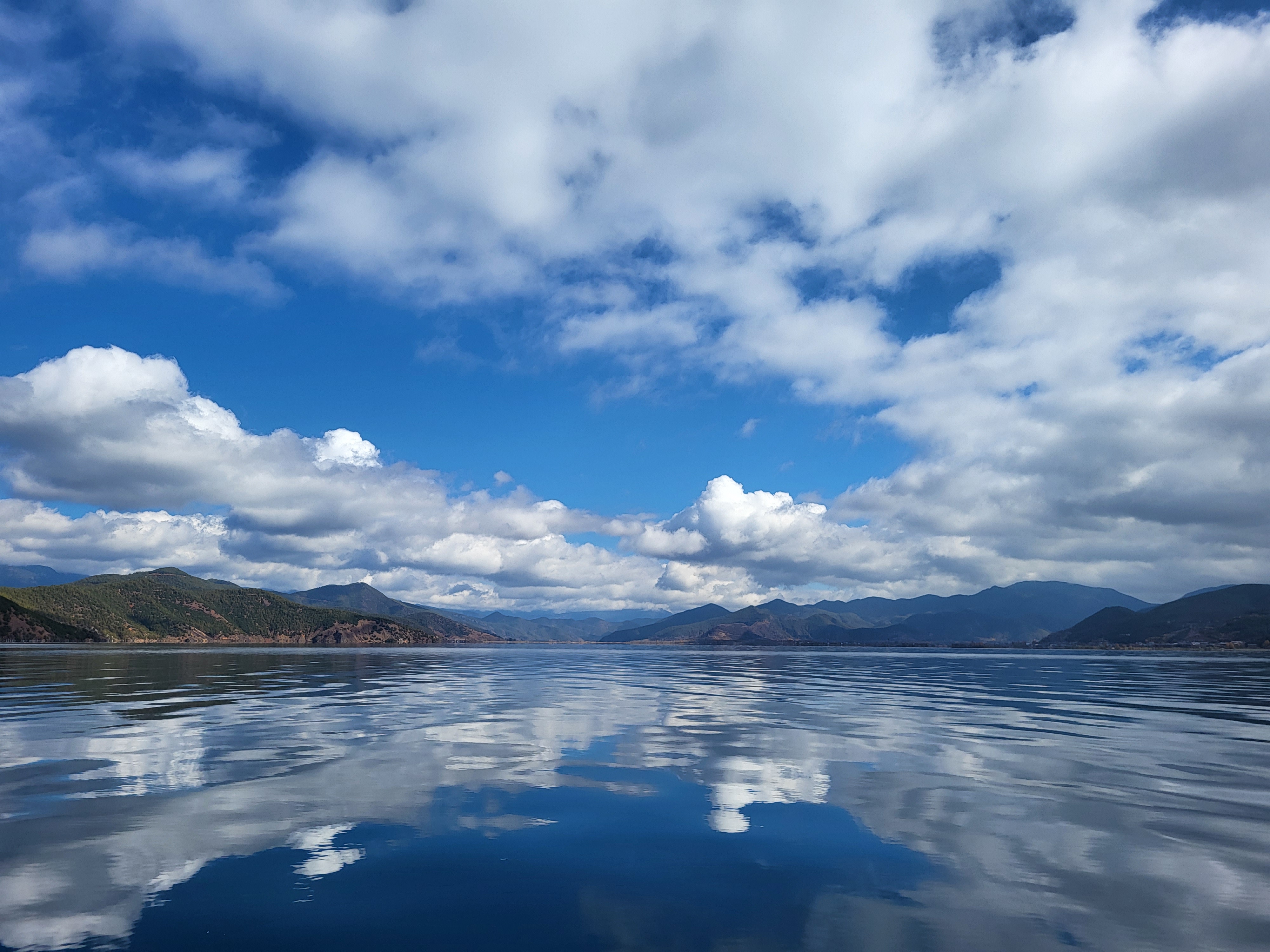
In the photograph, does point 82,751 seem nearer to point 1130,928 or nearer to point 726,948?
point 726,948

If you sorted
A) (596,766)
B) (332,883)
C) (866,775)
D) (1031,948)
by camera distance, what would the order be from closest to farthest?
1. (1031,948)
2. (332,883)
3. (866,775)
4. (596,766)

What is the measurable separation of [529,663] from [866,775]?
118 m

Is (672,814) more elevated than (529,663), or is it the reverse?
(672,814)

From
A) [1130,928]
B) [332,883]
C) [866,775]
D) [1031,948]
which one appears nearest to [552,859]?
[332,883]

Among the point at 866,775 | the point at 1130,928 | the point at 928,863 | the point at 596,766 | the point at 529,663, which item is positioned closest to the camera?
the point at 1130,928

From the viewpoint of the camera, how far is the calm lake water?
34.4 ft

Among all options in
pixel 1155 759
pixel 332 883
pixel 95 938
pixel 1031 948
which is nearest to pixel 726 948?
pixel 1031 948

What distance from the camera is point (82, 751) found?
24281mm

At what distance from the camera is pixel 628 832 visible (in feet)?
51.4

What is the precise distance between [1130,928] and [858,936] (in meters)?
4.30

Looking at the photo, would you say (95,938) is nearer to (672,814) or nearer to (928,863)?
(672,814)

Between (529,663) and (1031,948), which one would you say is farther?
(529,663)

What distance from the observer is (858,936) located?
10211mm

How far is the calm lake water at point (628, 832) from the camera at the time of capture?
413 inches
